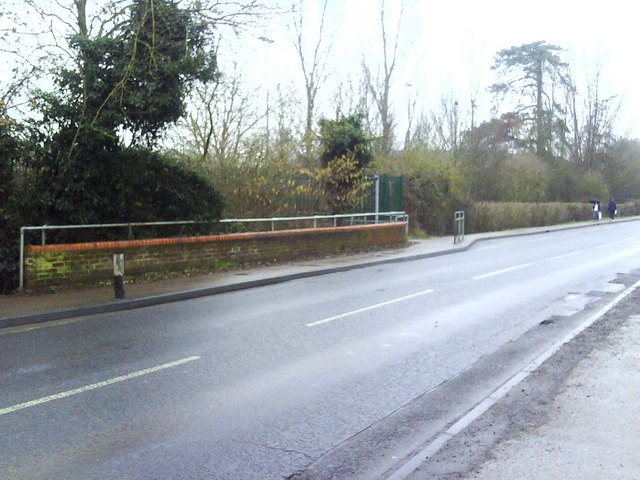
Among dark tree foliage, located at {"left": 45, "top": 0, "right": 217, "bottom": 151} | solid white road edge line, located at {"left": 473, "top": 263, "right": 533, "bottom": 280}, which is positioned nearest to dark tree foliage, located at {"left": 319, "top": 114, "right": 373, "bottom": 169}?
solid white road edge line, located at {"left": 473, "top": 263, "right": 533, "bottom": 280}

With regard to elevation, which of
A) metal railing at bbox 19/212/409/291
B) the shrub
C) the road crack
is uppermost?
the shrub

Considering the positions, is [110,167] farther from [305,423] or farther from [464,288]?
[305,423]

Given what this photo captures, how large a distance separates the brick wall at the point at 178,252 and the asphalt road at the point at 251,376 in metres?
2.41

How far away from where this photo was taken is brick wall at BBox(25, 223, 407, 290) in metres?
12.1

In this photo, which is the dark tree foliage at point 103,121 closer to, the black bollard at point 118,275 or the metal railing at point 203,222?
the metal railing at point 203,222

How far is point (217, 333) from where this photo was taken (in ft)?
29.2

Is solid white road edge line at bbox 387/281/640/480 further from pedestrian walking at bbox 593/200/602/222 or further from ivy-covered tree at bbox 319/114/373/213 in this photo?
pedestrian walking at bbox 593/200/602/222

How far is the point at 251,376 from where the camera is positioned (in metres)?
6.72

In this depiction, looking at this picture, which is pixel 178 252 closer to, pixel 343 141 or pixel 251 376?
pixel 251 376

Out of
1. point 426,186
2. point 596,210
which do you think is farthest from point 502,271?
point 596,210

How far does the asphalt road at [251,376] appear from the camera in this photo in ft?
15.2

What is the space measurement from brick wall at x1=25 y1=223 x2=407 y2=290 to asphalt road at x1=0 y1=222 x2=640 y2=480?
241 centimetres

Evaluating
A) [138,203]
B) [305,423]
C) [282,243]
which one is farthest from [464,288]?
[305,423]

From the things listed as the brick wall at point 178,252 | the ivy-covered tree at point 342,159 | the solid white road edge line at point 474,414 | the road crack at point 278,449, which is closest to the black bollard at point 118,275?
the brick wall at point 178,252
